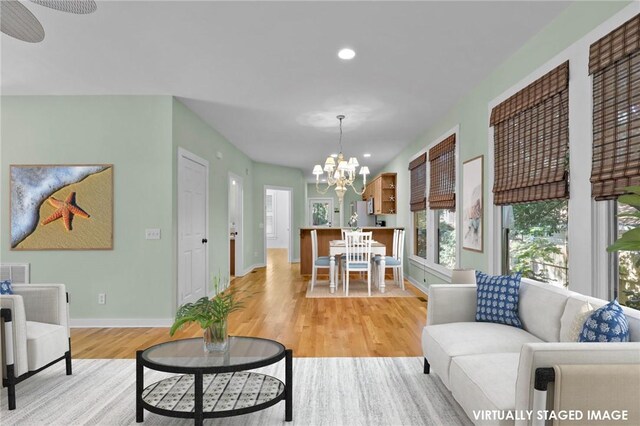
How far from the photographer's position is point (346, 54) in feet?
12.2

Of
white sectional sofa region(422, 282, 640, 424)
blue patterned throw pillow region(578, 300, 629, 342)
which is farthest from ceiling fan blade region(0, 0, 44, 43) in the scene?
blue patterned throw pillow region(578, 300, 629, 342)

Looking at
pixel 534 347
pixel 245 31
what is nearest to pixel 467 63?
pixel 245 31

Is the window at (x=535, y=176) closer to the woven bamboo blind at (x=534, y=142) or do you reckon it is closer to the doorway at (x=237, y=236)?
the woven bamboo blind at (x=534, y=142)

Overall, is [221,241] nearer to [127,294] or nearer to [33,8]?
[127,294]

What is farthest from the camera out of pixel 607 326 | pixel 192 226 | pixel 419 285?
pixel 419 285

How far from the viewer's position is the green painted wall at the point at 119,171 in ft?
16.1

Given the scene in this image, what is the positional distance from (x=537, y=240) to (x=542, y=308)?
1.05 metres

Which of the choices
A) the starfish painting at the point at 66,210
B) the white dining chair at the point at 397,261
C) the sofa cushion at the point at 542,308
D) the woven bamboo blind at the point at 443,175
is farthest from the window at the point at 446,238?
the starfish painting at the point at 66,210

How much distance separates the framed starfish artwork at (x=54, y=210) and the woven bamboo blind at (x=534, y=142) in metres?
4.20

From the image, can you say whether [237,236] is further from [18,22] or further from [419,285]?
[18,22]

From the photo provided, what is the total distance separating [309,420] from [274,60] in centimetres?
292

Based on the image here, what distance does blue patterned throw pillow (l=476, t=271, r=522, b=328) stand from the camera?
115 inches

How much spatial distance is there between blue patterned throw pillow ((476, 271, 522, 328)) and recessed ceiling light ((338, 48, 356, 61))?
6.96 feet

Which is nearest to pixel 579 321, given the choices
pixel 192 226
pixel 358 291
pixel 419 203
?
pixel 192 226
